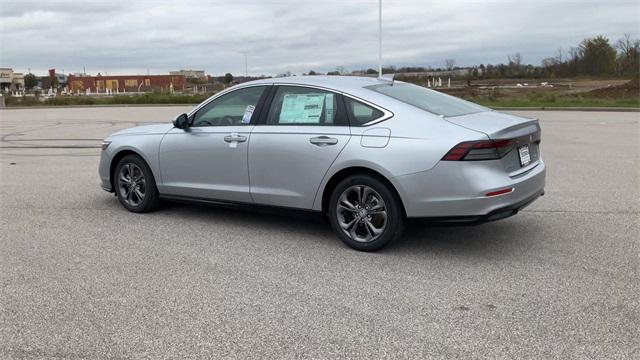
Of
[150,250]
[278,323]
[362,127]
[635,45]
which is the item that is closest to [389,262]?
[362,127]

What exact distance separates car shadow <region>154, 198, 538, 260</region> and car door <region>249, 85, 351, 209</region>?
0.70 feet

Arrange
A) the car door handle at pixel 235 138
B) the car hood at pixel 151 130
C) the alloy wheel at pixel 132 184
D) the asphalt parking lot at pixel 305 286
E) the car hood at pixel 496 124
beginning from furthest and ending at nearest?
the alloy wheel at pixel 132 184, the car hood at pixel 151 130, the car door handle at pixel 235 138, the car hood at pixel 496 124, the asphalt parking lot at pixel 305 286

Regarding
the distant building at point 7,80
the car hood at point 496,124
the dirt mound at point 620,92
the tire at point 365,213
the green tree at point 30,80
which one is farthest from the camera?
the green tree at point 30,80

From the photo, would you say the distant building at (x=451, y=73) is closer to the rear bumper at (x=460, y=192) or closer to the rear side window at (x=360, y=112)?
the rear side window at (x=360, y=112)

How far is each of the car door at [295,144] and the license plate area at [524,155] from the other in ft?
4.92

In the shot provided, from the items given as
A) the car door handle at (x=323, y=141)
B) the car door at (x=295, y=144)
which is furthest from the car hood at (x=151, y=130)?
the car door handle at (x=323, y=141)

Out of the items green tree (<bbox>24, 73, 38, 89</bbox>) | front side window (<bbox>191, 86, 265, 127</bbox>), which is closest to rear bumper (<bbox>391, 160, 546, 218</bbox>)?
front side window (<bbox>191, 86, 265, 127</bbox>)

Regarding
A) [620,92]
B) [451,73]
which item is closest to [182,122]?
[620,92]

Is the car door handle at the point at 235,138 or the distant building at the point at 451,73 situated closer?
the car door handle at the point at 235,138

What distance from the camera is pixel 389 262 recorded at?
525 centimetres

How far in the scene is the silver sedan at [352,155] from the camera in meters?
5.04

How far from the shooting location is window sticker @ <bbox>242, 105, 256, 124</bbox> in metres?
6.25

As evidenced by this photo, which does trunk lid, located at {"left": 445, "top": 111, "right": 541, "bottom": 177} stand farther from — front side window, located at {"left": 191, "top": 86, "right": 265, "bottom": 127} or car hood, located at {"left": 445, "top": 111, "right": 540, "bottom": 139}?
front side window, located at {"left": 191, "top": 86, "right": 265, "bottom": 127}

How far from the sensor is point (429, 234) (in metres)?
6.18
